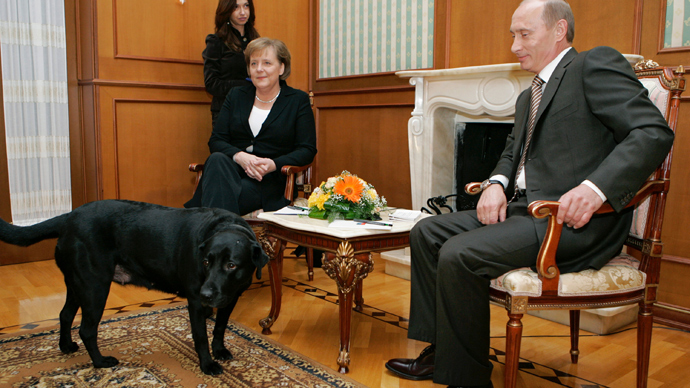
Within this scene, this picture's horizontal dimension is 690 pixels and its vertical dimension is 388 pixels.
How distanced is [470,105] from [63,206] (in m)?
2.87

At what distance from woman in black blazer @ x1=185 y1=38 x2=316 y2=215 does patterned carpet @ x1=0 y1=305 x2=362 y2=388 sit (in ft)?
2.67

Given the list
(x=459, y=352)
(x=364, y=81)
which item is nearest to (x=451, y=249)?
(x=459, y=352)

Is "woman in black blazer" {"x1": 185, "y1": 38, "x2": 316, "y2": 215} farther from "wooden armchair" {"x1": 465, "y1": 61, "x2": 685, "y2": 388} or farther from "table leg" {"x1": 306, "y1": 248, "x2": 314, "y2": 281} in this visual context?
"wooden armchair" {"x1": 465, "y1": 61, "x2": 685, "y2": 388}

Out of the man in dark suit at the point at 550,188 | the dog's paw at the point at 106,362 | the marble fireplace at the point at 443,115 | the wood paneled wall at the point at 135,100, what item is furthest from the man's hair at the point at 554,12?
the wood paneled wall at the point at 135,100

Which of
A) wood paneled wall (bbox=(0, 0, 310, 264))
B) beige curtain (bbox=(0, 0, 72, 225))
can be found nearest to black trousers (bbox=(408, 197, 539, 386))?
wood paneled wall (bbox=(0, 0, 310, 264))

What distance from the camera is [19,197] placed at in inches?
142

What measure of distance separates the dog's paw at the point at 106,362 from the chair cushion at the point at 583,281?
1.47m

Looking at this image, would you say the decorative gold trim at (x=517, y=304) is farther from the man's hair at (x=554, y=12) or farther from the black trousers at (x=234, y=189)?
the black trousers at (x=234, y=189)

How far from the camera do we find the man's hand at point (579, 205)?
165 centimetres

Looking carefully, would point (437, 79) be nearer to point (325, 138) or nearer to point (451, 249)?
point (325, 138)

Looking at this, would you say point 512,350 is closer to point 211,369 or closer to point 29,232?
point 211,369

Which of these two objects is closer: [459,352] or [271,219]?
[459,352]

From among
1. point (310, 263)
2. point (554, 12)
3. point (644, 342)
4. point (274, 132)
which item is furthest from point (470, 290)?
point (310, 263)

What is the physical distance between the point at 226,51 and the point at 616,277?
9.56ft
